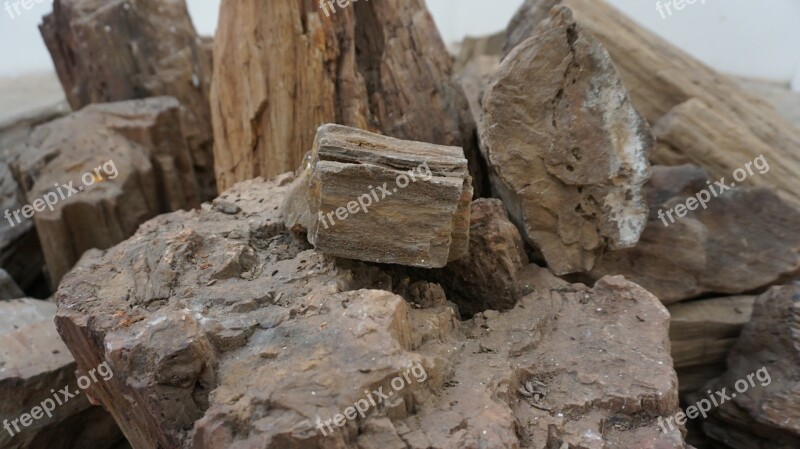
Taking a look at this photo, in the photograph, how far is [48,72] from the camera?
7.81 m

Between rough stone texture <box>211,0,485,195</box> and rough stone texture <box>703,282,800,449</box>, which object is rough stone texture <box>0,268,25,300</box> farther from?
rough stone texture <box>703,282,800,449</box>

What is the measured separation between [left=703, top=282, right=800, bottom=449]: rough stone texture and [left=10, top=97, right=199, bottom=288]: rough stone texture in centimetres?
311

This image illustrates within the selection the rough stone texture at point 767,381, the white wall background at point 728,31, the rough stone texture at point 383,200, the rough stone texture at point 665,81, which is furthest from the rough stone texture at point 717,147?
the white wall background at point 728,31

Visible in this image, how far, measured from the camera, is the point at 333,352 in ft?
5.47

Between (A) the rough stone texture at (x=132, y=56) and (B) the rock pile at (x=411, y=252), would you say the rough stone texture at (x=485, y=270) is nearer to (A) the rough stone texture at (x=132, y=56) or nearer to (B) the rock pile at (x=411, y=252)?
(B) the rock pile at (x=411, y=252)

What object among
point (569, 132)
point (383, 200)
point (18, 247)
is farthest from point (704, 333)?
point (18, 247)

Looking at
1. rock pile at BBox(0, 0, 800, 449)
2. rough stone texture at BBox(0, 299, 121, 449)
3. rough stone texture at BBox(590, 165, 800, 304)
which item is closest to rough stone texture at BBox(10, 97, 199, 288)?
rock pile at BBox(0, 0, 800, 449)

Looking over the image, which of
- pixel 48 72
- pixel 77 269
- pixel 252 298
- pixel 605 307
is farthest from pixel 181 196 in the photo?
pixel 48 72

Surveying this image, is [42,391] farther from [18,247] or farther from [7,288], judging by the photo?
[18,247]

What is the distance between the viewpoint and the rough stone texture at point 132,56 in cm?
440

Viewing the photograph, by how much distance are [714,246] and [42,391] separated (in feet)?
9.53

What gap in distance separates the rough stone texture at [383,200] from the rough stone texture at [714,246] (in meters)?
1.17

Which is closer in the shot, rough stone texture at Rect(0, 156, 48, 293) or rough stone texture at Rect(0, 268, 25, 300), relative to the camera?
rough stone texture at Rect(0, 268, 25, 300)

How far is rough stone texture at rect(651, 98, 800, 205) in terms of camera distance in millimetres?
3234
